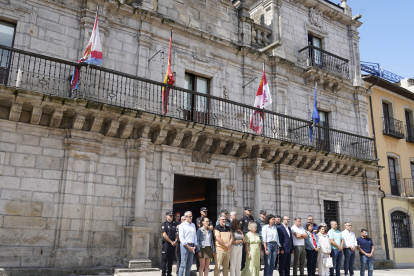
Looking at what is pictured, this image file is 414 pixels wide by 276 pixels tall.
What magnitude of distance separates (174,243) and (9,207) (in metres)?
4.01

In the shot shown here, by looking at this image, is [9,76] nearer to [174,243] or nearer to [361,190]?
[174,243]

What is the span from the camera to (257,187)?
40.2 ft

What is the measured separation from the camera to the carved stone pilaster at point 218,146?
1148 cm

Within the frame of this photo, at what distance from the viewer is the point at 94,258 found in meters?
9.12

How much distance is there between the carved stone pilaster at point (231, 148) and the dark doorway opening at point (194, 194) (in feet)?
3.44

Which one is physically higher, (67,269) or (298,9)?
(298,9)

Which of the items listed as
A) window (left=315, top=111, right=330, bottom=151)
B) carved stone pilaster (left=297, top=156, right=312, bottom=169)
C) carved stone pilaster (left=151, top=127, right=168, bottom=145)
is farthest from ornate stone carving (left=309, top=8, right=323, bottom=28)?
carved stone pilaster (left=151, top=127, right=168, bottom=145)

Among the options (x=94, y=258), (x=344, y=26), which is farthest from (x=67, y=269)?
(x=344, y=26)

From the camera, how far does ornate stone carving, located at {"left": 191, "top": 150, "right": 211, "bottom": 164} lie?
1145cm

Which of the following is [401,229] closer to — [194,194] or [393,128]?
[393,128]

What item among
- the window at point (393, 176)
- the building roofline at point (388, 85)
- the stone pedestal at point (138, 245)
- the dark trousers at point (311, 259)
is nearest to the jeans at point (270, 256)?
the dark trousers at point (311, 259)

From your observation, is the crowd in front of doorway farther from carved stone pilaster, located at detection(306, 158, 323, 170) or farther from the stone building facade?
carved stone pilaster, located at detection(306, 158, 323, 170)

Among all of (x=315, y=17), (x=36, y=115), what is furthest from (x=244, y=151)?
(x=315, y=17)

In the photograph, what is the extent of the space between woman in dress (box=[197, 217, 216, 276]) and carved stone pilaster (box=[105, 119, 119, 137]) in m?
3.81
